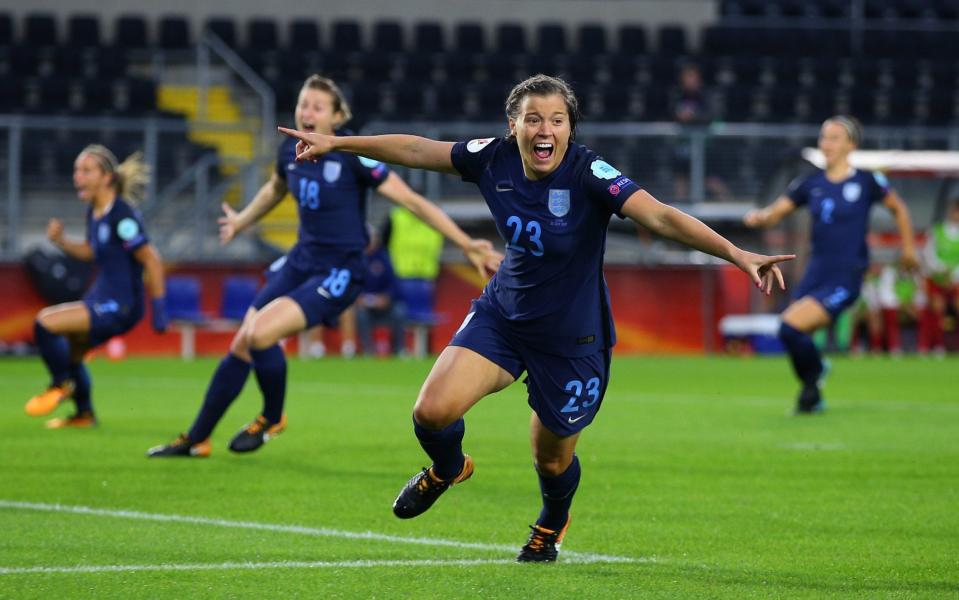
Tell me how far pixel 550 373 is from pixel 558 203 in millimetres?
653

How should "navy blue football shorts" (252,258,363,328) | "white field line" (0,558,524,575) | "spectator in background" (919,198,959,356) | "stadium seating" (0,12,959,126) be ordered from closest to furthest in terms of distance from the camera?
"white field line" (0,558,524,575), "navy blue football shorts" (252,258,363,328), "spectator in background" (919,198,959,356), "stadium seating" (0,12,959,126)

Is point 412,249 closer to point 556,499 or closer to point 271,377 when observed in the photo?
point 271,377

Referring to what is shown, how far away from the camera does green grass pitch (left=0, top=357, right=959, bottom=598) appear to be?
5.44 metres

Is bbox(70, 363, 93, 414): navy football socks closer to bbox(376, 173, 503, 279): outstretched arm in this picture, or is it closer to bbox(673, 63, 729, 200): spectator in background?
bbox(376, 173, 503, 279): outstretched arm

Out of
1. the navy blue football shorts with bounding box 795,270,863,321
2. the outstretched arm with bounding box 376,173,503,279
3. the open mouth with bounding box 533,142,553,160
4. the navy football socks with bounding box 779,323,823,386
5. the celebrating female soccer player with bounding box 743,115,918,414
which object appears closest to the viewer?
the open mouth with bounding box 533,142,553,160

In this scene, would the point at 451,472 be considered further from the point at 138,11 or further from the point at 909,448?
the point at 138,11

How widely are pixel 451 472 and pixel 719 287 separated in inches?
713

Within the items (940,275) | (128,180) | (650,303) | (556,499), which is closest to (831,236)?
(128,180)

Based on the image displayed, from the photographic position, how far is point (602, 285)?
6043 mm

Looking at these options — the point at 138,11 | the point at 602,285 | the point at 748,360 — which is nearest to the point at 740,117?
the point at 748,360

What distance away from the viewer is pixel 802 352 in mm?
12484

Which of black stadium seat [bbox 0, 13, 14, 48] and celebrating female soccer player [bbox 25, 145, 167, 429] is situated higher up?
black stadium seat [bbox 0, 13, 14, 48]

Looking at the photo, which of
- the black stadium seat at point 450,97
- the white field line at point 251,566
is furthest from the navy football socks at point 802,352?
the black stadium seat at point 450,97

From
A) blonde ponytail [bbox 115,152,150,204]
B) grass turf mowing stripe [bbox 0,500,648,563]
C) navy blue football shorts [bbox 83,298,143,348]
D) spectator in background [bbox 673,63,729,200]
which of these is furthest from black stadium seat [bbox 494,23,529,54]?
grass turf mowing stripe [bbox 0,500,648,563]
